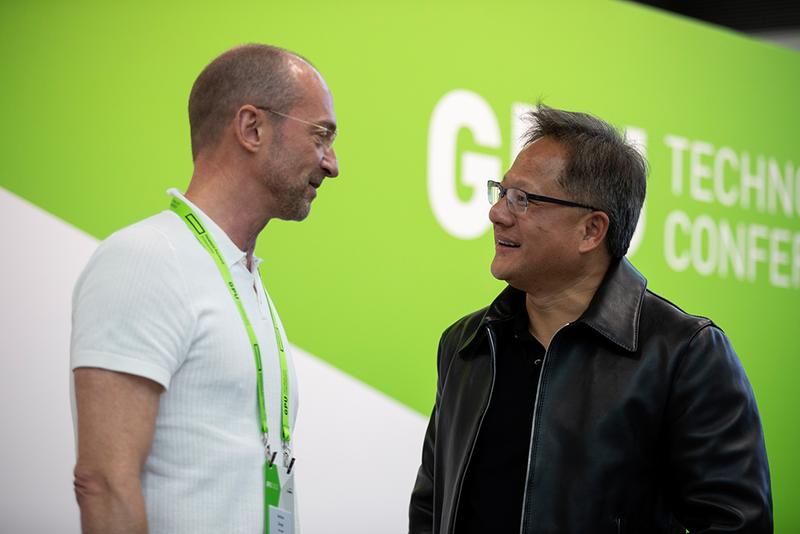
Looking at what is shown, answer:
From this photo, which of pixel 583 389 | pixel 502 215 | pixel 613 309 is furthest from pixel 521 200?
pixel 583 389

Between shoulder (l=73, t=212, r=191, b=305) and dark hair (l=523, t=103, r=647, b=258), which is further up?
dark hair (l=523, t=103, r=647, b=258)

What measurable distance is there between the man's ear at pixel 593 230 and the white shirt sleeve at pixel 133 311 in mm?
872

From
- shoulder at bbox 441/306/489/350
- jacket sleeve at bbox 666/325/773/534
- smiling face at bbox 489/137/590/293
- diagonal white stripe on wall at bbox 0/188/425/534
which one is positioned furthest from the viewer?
diagonal white stripe on wall at bbox 0/188/425/534

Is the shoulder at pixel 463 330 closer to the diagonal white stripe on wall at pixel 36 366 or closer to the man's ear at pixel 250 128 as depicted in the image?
the man's ear at pixel 250 128

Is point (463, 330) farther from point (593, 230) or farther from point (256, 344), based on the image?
point (256, 344)

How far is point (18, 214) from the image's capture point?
3291 millimetres

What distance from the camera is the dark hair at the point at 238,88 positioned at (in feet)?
5.98

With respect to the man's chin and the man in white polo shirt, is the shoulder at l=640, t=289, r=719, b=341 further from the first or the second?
the man in white polo shirt

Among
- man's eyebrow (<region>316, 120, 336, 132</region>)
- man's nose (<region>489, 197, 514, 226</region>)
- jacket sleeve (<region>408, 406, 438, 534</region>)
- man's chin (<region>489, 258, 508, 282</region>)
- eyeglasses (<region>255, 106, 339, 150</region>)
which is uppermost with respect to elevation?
man's eyebrow (<region>316, 120, 336, 132</region>)

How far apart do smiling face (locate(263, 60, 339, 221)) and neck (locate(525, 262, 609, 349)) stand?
21.1 inches

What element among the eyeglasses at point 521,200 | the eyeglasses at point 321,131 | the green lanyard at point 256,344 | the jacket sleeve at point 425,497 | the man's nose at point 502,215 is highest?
the eyeglasses at point 321,131

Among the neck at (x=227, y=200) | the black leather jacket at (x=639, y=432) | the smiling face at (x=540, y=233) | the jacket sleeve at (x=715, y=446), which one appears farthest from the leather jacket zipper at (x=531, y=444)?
the neck at (x=227, y=200)

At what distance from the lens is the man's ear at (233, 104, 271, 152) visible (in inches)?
71.2

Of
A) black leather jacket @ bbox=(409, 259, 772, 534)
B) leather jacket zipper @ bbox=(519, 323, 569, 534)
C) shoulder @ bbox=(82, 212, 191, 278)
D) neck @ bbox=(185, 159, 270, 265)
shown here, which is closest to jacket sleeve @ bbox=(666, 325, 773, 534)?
black leather jacket @ bbox=(409, 259, 772, 534)
